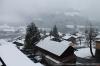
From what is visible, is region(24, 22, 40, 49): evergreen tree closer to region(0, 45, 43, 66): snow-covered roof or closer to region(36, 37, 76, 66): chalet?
region(36, 37, 76, 66): chalet

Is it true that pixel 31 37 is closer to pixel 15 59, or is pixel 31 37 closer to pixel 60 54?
pixel 60 54

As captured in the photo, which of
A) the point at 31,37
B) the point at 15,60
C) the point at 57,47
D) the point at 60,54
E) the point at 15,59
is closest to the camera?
the point at 15,60

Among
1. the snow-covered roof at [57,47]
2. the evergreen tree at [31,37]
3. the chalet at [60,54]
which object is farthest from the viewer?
the evergreen tree at [31,37]

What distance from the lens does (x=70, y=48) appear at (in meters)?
30.9

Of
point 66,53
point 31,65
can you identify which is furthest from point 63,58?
point 31,65

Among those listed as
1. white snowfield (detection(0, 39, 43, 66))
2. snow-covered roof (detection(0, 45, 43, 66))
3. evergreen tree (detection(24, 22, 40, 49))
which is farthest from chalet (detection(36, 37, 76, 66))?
evergreen tree (detection(24, 22, 40, 49))

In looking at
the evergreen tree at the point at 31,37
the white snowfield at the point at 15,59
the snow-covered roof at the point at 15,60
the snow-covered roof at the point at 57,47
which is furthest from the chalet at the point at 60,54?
the evergreen tree at the point at 31,37

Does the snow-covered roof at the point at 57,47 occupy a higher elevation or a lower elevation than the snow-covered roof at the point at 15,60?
lower

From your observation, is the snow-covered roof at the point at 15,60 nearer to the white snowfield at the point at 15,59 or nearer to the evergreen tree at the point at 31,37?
the white snowfield at the point at 15,59

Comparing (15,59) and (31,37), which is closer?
(15,59)

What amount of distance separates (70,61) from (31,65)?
12571 mm

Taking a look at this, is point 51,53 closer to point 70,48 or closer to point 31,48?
point 70,48

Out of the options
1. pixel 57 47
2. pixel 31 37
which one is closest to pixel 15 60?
pixel 57 47

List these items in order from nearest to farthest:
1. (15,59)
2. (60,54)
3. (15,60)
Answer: (15,60), (15,59), (60,54)
